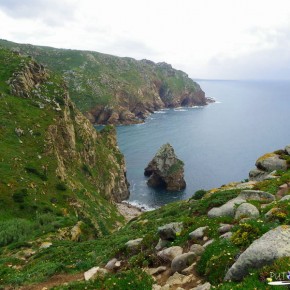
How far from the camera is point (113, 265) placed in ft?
60.3

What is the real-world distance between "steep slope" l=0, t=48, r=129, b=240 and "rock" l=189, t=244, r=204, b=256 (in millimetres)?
26209

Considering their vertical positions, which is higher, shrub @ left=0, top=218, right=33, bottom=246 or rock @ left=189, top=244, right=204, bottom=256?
rock @ left=189, top=244, right=204, bottom=256

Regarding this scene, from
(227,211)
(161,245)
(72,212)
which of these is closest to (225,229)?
(227,211)

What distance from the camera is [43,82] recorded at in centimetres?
9469

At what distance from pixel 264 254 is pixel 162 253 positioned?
6.47 meters

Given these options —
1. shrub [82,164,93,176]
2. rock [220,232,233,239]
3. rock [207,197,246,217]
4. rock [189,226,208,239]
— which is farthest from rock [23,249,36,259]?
shrub [82,164,93,176]

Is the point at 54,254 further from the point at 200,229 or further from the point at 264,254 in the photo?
the point at 264,254

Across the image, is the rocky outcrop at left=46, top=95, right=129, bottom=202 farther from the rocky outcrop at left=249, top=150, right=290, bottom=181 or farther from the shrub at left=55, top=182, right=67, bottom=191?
the rocky outcrop at left=249, top=150, right=290, bottom=181

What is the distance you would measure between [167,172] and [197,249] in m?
107

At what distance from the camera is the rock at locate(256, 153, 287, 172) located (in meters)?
34.6

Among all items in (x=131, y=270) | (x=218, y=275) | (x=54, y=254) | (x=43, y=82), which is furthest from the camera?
(x=43, y=82)

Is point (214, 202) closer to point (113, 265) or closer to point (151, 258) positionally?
point (151, 258)

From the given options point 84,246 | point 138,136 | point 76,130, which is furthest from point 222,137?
point 84,246

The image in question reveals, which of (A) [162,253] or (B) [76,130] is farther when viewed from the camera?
(B) [76,130]
